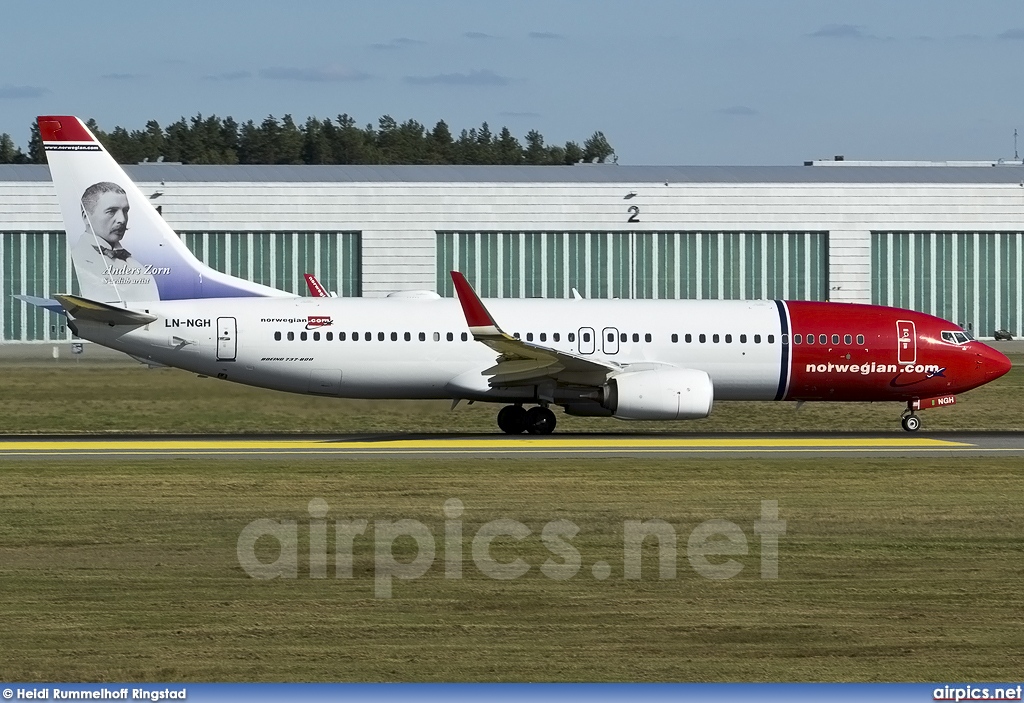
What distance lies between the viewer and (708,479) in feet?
80.4

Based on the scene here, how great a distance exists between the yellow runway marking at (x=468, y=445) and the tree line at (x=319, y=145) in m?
121

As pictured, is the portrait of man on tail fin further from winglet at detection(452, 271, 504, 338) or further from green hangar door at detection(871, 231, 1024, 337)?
green hangar door at detection(871, 231, 1024, 337)

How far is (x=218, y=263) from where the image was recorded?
6638 centimetres

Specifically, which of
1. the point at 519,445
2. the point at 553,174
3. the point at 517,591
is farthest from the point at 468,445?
the point at 553,174

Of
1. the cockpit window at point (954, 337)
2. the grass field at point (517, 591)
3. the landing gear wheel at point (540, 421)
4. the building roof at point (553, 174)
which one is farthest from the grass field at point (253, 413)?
the building roof at point (553, 174)

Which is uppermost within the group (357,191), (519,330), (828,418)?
(357,191)

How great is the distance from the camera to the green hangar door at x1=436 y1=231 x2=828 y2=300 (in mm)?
67312

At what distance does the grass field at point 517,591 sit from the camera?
12.2 metres

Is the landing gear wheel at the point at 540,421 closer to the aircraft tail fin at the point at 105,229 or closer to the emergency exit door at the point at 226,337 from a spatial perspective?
the emergency exit door at the point at 226,337

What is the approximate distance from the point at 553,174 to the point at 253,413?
39.5m

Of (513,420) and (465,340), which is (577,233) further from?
(465,340)

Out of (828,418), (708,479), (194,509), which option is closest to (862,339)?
(828,418)

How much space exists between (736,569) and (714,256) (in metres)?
53.2

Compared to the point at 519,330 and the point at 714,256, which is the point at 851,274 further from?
the point at 519,330
